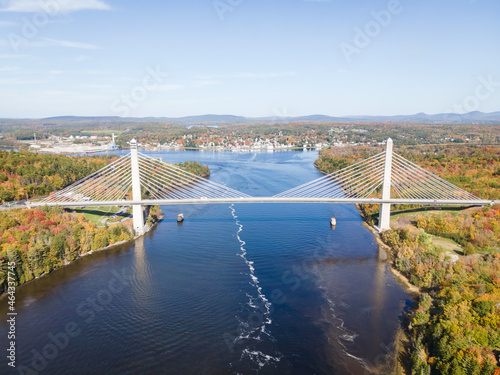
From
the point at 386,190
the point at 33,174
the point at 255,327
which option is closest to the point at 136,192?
the point at 33,174

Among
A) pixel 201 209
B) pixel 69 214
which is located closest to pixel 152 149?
pixel 201 209

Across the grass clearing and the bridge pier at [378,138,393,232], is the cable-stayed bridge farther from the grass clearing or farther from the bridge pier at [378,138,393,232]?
the grass clearing

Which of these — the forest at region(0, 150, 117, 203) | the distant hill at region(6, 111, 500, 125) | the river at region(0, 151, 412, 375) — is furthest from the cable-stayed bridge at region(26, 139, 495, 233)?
the distant hill at region(6, 111, 500, 125)

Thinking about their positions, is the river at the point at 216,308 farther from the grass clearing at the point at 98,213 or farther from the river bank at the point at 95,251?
the grass clearing at the point at 98,213

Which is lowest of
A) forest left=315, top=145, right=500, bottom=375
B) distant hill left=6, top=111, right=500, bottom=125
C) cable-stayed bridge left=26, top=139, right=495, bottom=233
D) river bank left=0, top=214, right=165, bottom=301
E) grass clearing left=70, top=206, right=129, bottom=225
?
river bank left=0, top=214, right=165, bottom=301

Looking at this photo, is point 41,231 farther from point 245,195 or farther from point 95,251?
point 245,195
